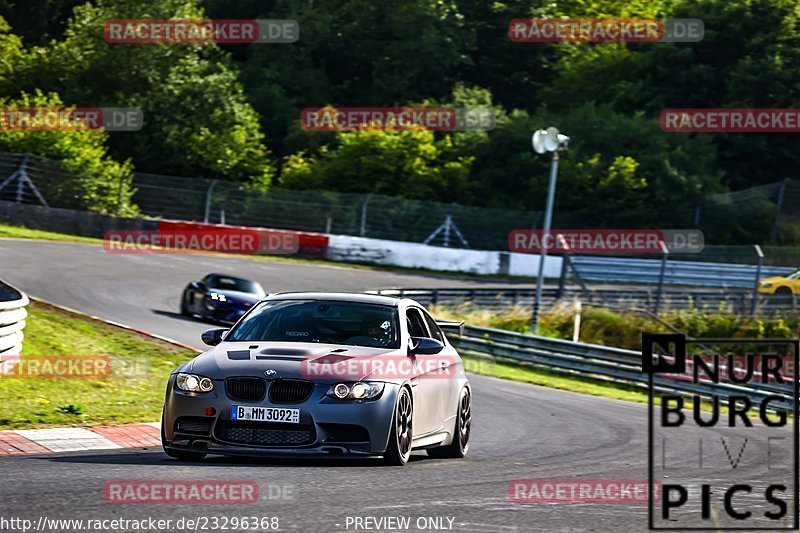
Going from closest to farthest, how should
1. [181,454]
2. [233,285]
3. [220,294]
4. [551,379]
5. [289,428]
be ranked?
[289,428]
[181,454]
[551,379]
[220,294]
[233,285]

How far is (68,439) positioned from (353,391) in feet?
10.1

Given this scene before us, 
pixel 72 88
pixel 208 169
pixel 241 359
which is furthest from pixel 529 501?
pixel 72 88

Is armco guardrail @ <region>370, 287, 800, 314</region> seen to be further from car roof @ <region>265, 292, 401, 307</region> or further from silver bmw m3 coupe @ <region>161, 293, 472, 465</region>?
silver bmw m3 coupe @ <region>161, 293, 472, 465</region>

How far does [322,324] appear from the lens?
32.2ft

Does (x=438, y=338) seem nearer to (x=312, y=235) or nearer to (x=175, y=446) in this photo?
(x=175, y=446)

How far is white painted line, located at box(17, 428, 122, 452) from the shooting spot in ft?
A: 32.8

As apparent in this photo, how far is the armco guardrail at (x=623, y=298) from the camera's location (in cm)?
2850

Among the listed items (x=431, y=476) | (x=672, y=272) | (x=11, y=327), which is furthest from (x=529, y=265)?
(x=431, y=476)

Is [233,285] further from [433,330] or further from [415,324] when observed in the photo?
[415,324]

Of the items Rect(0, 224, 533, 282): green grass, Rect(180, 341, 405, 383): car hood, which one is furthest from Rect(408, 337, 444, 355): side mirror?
Rect(0, 224, 533, 282): green grass

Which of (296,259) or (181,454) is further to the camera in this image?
(296,259)

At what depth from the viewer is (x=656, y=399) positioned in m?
23.0

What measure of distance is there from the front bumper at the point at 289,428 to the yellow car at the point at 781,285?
2171 cm

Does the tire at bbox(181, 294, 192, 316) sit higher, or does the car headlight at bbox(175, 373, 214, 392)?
the car headlight at bbox(175, 373, 214, 392)
